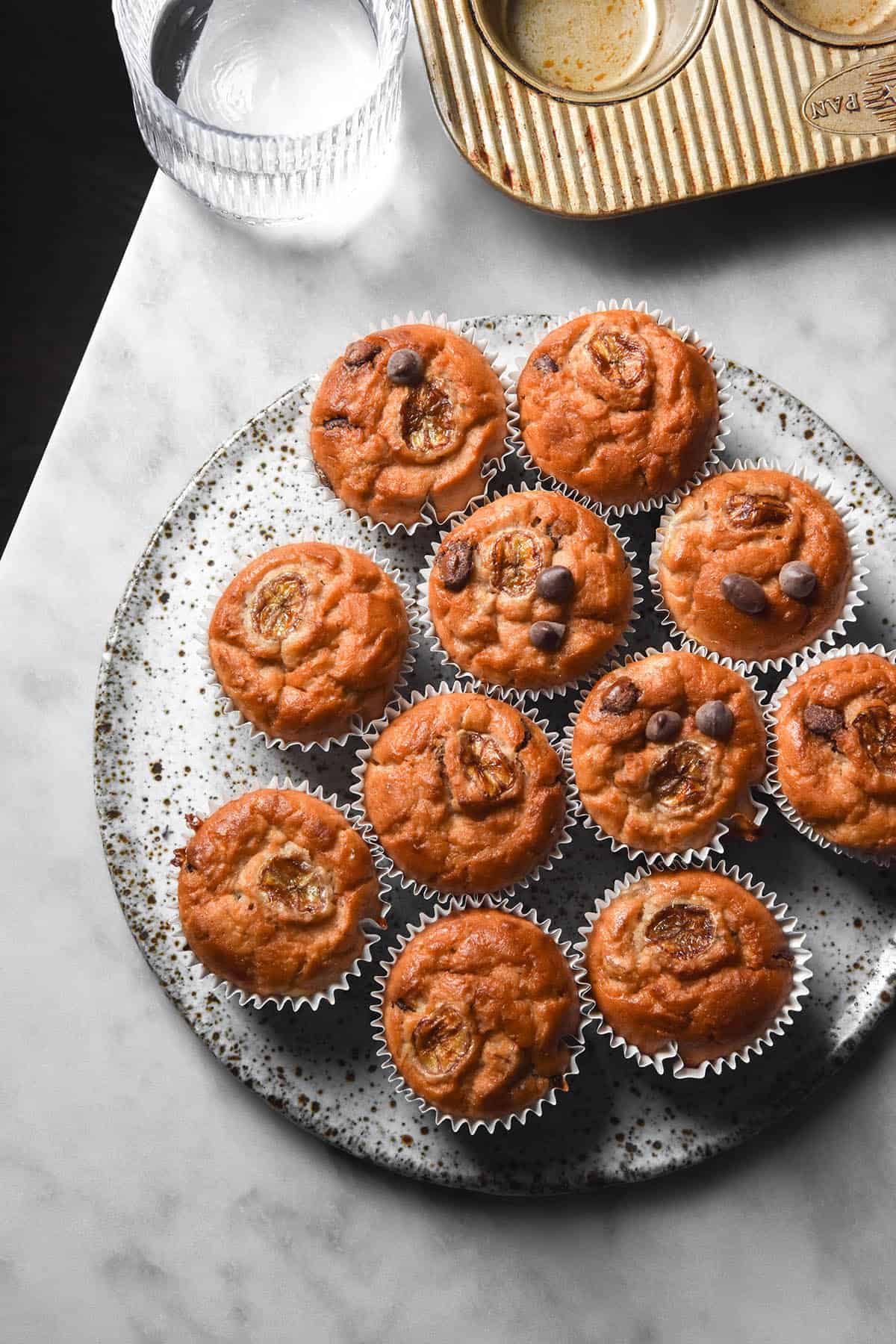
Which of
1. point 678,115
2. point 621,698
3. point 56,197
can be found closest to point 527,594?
point 621,698

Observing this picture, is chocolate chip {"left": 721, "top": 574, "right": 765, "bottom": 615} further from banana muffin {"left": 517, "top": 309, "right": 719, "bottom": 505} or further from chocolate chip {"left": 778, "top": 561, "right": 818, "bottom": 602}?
banana muffin {"left": 517, "top": 309, "right": 719, "bottom": 505}

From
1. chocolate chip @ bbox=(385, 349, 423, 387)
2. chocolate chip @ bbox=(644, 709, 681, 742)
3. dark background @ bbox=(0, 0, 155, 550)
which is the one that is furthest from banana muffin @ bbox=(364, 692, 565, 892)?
dark background @ bbox=(0, 0, 155, 550)

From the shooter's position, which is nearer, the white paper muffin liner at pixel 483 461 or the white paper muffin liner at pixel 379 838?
the white paper muffin liner at pixel 379 838

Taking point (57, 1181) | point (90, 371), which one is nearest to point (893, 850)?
point (57, 1181)

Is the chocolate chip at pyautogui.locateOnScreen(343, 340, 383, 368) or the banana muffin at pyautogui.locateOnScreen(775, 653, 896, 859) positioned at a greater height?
the chocolate chip at pyautogui.locateOnScreen(343, 340, 383, 368)

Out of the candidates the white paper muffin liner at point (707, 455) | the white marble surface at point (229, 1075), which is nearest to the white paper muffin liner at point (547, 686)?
the white paper muffin liner at point (707, 455)

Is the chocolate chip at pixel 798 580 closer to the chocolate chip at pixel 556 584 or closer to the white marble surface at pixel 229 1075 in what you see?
the chocolate chip at pixel 556 584

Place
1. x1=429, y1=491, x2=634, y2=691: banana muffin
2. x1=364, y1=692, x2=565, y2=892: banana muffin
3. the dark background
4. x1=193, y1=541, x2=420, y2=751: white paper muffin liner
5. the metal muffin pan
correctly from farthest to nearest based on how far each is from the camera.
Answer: the dark background
the metal muffin pan
x1=193, y1=541, x2=420, y2=751: white paper muffin liner
x1=429, y1=491, x2=634, y2=691: banana muffin
x1=364, y1=692, x2=565, y2=892: banana muffin

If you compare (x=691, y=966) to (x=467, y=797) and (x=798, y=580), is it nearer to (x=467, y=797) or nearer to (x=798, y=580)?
(x=467, y=797)
